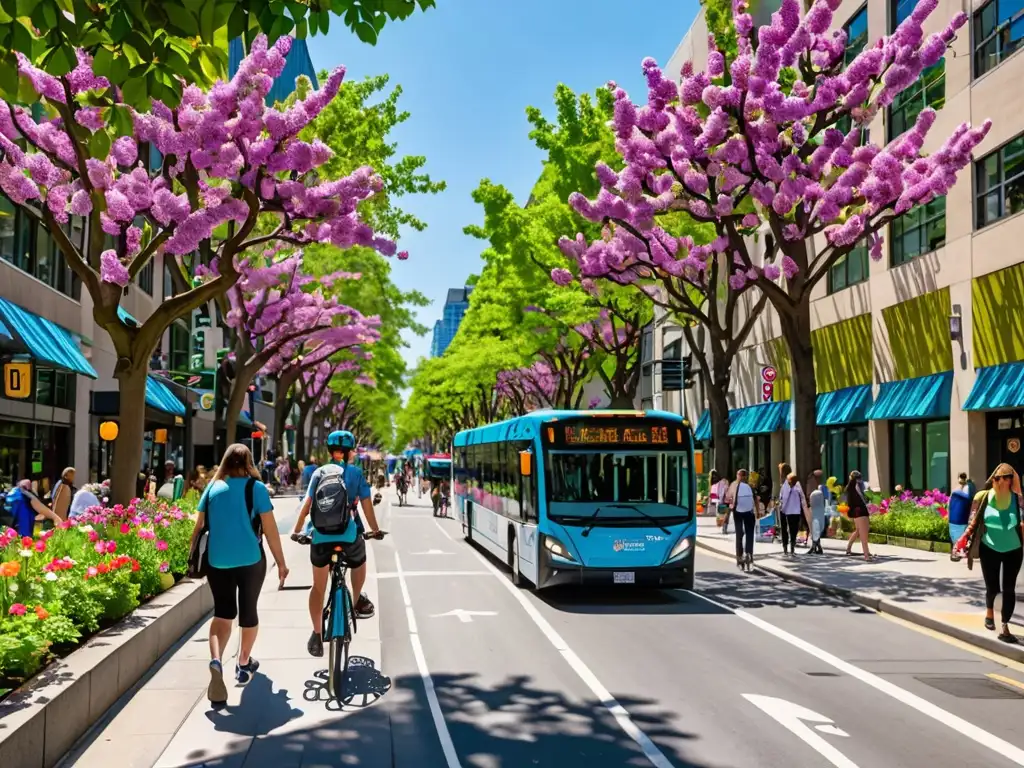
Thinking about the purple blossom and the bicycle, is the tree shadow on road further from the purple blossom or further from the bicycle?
the purple blossom

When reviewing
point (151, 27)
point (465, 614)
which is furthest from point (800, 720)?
point (151, 27)

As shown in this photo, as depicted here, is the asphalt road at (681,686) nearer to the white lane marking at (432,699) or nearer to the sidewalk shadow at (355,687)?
the white lane marking at (432,699)

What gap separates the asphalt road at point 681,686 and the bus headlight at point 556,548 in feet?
2.24

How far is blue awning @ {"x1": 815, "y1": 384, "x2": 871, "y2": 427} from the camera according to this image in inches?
1275

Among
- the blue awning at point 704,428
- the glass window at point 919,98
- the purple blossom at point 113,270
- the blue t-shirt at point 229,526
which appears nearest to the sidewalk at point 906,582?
the blue t-shirt at point 229,526

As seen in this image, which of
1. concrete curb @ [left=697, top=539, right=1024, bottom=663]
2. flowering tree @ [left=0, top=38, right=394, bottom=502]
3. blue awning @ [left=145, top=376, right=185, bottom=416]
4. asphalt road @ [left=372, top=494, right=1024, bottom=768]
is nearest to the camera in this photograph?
asphalt road @ [left=372, top=494, right=1024, bottom=768]

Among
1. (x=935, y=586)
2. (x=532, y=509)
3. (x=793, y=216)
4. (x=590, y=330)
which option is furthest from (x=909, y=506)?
(x=590, y=330)

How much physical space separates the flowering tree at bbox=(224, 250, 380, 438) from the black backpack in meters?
18.2

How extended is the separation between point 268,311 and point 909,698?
76.5 ft

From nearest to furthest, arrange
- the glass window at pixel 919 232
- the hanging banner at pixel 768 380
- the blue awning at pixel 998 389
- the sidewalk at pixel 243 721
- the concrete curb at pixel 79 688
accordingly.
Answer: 1. the concrete curb at pixel 79 688
2. the sidewalk at pixel 243 721
3. the blue awning at pixel 998 389
4. the glass window at pixel 919 232
5. the hanging banner at pixel 768 380

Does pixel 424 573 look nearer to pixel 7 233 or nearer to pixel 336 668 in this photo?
pixel 336 668

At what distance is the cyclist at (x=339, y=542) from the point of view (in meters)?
9.24

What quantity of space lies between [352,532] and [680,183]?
14.4 meters

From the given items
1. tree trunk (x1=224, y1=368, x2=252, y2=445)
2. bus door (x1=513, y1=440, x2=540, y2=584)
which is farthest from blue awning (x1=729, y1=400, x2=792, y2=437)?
bus door (x1=513, y1=440, x2=540, y2=584)
